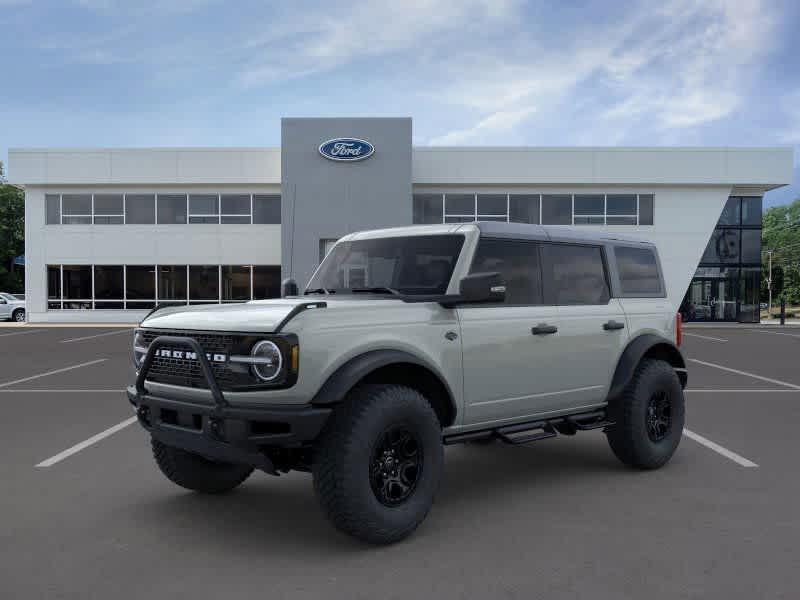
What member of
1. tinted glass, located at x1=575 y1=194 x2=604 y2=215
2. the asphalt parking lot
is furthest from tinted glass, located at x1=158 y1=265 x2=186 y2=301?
the asphalt parking lot

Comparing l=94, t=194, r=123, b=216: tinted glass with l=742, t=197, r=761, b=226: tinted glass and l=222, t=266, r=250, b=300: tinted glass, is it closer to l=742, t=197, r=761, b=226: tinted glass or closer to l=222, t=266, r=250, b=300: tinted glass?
l=222, t=266, r=250, b=300: tinted glass

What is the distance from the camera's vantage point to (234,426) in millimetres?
3711

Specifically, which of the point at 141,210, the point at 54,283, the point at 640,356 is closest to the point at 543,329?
the point at 640,356

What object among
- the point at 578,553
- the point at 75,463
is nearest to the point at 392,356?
the point at 578,553

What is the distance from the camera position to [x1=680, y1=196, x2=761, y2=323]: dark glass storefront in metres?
31.2

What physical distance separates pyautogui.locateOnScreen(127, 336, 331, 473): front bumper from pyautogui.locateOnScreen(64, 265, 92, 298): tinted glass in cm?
2888

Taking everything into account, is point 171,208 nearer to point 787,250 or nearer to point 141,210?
point 141,210

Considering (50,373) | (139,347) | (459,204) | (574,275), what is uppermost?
(459,204)

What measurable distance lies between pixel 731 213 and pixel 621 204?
5.19 metres

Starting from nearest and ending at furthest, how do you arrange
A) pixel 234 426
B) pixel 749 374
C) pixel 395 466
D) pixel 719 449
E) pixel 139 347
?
pixel 234 426, pixel 395 466, pixel 139 347, pixel 719 449, pixel 749 374

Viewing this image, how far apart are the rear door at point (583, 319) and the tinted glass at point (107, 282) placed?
91.9 feet

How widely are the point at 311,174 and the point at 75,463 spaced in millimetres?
22669

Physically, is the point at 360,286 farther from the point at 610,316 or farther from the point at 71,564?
the point at 71,564

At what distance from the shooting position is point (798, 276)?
8019 centimetres
